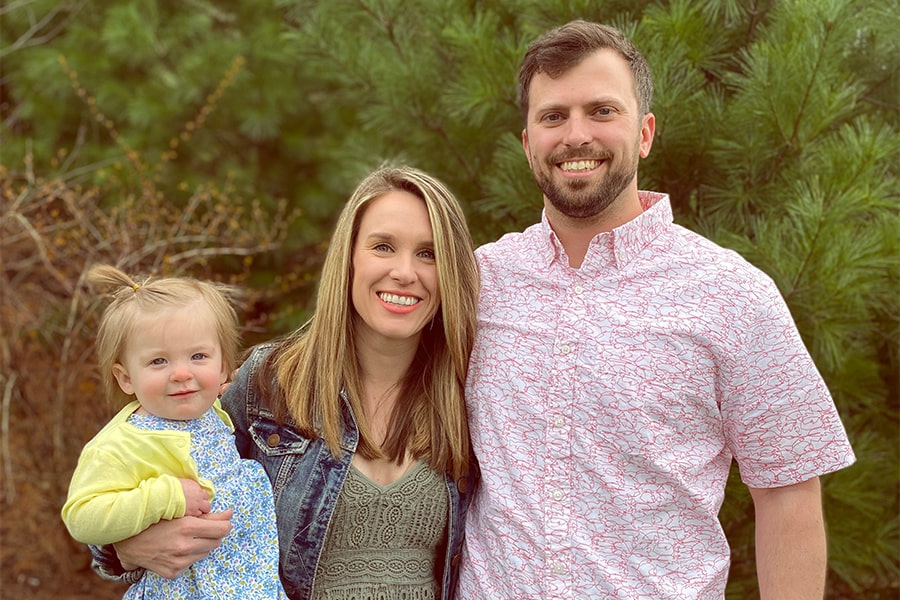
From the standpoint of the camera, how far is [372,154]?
4105 mm

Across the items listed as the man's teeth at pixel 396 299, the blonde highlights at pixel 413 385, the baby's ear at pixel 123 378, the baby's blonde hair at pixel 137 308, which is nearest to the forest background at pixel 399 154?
the blonde highlights at pixel 413 385

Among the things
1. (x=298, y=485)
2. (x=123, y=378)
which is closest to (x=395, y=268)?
(x=298, y=485)

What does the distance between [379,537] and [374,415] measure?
33 centimetres

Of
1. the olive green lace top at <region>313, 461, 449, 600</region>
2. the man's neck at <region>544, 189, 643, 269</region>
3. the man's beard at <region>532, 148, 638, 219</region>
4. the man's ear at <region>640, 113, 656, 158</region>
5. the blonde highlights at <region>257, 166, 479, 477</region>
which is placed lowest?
the olive green lace top at <region>313, 461, 449, 600</region>

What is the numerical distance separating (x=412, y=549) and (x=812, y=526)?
39.4 inches

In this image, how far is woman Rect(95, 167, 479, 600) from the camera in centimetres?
241

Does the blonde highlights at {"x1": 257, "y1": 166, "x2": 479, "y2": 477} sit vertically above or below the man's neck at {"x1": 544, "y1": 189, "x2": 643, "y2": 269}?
below

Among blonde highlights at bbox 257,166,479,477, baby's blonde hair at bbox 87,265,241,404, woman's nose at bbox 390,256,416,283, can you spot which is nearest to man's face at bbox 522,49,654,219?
blonde highlights at bbox 257,166,479,477

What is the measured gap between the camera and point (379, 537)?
7.93ft

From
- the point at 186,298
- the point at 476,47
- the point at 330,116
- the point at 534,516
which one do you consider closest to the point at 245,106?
the point at 330,116

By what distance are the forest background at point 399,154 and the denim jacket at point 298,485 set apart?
127 centimetres

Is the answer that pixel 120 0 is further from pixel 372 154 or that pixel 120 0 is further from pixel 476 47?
pixel 476 47

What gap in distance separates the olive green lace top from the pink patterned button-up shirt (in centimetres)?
16

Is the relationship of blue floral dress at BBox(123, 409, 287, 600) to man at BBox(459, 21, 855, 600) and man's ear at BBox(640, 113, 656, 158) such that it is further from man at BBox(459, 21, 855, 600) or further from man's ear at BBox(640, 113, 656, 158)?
man's ear at BBox(640, 113, 656, 158)
